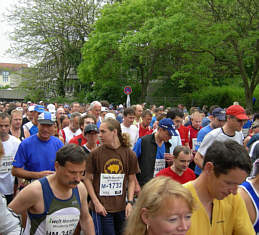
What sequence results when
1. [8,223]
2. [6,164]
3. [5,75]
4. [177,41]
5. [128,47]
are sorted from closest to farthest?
[8,223] → [6,164] → [177,41] → [128,47] → [5,75]

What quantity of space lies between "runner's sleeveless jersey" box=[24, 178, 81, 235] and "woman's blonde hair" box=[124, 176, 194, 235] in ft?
3.55

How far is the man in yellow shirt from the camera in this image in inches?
90.0

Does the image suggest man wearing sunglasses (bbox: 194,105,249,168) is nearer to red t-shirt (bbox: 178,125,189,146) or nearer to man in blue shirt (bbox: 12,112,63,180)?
man in blue shirt (bbox: 12,112,63,180)

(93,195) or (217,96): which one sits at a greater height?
(217,96)

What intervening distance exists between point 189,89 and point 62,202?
3124 cm

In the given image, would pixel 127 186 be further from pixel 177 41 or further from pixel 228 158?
pixel 177 41

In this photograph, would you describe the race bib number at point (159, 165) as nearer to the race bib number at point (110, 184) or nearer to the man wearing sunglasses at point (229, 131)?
the man wearing sunglasses at point (229, 131)

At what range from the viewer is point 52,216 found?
9.65 feet

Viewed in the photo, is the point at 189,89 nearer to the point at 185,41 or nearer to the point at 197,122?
the point at 185,41

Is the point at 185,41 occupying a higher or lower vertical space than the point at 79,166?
higher

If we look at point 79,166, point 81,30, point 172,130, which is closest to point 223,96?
point 81,30

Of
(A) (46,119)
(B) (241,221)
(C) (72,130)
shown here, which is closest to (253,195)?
(B) (241,221)

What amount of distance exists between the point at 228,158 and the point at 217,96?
2791 centimetres

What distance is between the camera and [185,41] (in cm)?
1962
